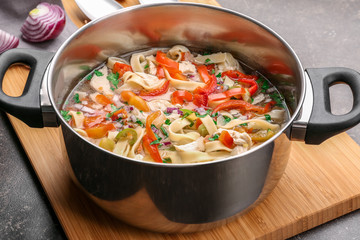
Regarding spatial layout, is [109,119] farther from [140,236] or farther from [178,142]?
[140,236]

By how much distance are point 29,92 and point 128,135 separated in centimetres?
40

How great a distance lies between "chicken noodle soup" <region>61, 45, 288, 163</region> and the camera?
1851 millimetres

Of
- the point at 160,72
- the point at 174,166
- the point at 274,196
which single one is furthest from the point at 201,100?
the point at 174,166

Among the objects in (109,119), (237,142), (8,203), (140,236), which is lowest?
(8,203)

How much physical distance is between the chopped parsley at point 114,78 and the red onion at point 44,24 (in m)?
0.57

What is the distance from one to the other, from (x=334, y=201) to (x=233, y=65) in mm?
793

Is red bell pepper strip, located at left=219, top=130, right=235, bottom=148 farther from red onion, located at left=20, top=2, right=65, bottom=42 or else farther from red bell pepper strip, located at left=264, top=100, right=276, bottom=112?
red onion, located at left=20, top=2, right=65, bottom=42

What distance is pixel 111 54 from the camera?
2416 millimetres

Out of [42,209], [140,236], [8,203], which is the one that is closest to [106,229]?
[140,236]

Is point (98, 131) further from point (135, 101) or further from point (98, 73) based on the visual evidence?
point (98, 73)

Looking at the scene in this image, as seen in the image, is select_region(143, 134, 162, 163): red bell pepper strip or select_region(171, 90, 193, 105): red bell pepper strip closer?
select_region(143, 134, 162, 163): red bell pepper strip

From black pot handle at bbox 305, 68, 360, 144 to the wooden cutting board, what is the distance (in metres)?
0.34

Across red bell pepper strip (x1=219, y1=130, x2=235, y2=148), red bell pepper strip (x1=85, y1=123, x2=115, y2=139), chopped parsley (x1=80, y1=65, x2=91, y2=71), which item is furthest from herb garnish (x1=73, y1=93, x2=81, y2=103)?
red bell pepper strip (x1=219, y1=130, x2=235, y2=148)

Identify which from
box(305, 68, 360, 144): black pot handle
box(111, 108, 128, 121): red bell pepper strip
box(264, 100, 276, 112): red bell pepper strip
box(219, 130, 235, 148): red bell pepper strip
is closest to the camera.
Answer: box(305, 68, 360, 144): black pot handle
